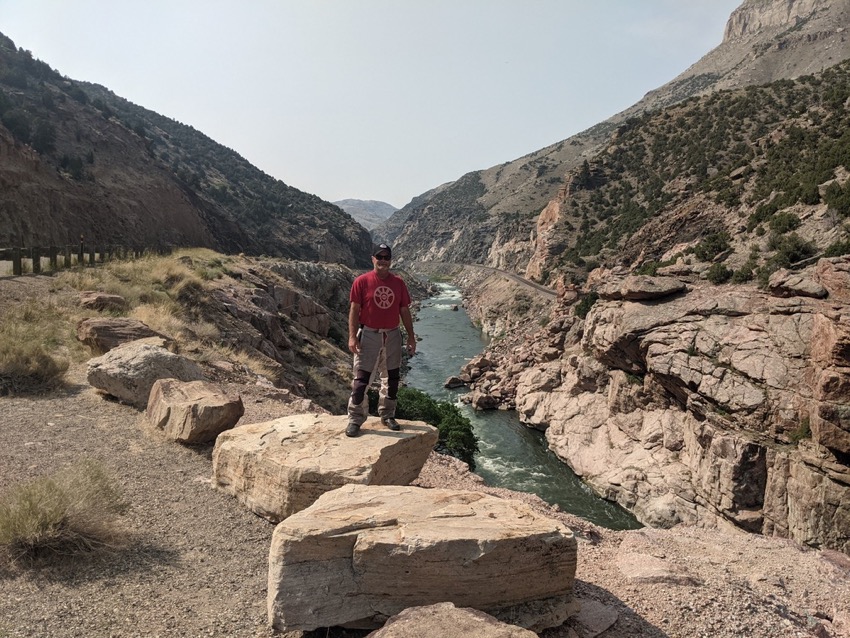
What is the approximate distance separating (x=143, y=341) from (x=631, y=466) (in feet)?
74.0

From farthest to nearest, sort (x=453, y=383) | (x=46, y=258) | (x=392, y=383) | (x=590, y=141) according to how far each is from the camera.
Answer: (x=590, y=141), (x=453, y=383), (x=46, y=258), (x=392, y=383)

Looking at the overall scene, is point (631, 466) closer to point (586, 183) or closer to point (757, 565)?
point (757, 565)

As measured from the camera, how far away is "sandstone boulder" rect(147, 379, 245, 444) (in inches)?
297

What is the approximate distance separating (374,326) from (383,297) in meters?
0.41

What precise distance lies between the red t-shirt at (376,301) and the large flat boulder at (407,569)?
9.42 ft

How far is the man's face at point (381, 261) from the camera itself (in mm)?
6484

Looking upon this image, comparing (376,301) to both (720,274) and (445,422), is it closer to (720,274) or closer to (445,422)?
(445,422)

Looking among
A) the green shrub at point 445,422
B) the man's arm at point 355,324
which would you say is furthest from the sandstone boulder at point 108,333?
the green shrub at point 445,422

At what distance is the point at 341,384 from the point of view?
24.1m

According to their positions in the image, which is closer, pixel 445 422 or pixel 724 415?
pixel 724 415

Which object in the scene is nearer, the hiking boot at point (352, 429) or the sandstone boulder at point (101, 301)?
the hiking boot at point (352, 429)

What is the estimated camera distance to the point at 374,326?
6.63m

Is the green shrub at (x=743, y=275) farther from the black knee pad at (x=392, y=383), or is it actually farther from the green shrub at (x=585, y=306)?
the black knee pad at (x=392, y=383)

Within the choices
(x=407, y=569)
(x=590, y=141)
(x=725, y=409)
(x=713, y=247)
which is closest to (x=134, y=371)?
(x=407, y=569)
